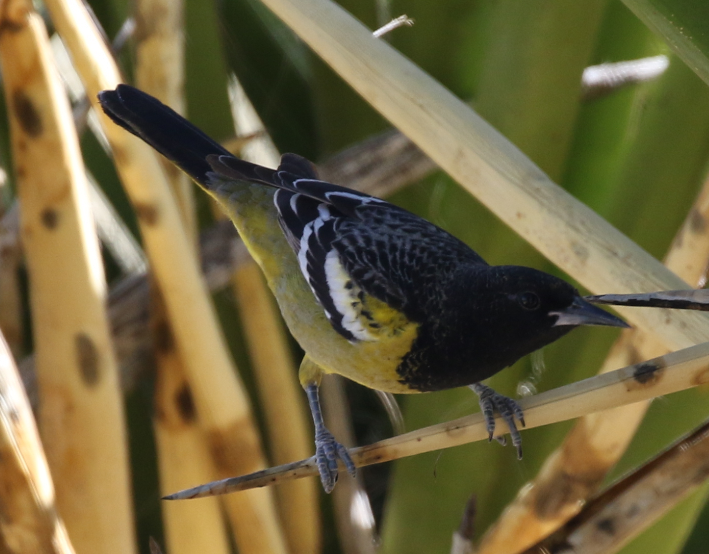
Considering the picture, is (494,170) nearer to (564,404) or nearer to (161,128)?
(564,404)

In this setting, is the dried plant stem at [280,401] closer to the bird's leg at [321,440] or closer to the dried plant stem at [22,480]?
the bird's leg at [321,440]

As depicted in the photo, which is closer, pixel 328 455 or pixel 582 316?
pixel 582 316

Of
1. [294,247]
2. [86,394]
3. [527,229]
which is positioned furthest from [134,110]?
[527,229]

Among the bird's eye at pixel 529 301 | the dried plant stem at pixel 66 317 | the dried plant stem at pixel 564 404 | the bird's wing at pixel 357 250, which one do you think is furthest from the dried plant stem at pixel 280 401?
the dried plant stem at pixel 564 404

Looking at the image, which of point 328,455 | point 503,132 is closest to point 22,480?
point 328,455

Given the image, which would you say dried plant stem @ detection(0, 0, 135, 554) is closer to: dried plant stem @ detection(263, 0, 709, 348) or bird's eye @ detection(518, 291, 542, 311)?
dried plant stem @ detection(263, 0, 709, 348)

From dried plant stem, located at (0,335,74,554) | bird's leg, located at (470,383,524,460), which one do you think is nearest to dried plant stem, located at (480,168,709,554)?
bird's leg, located at (470,383,524,460)
